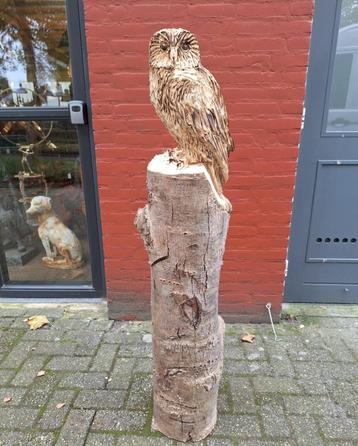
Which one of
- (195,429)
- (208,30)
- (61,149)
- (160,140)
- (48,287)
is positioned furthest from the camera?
(48,287)

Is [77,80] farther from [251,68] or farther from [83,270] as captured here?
[83,270]

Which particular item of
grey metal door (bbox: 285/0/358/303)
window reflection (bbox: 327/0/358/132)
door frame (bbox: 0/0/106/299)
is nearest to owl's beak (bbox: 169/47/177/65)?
door frame (bbox: 0/0/106/299)

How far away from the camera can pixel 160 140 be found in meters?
2.63

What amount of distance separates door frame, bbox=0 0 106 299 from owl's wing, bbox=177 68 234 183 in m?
1.45

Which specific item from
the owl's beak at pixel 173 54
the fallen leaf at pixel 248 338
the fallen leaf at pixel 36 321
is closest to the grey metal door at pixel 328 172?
the fallen leaf at pixel 248 338

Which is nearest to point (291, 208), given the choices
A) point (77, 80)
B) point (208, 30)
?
point (208, 30)

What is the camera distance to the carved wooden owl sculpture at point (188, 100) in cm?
154

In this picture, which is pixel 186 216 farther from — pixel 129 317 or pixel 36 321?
pixel 36 321

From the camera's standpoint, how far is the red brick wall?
238cm

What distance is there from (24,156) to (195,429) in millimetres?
2558

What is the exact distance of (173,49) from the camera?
1.57 metres

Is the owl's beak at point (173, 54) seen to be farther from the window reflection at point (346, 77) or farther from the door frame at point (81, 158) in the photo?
the window reflection at point (346, 77)

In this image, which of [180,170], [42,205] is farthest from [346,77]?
[42,205]

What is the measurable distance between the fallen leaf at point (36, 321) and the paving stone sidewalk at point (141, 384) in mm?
47
